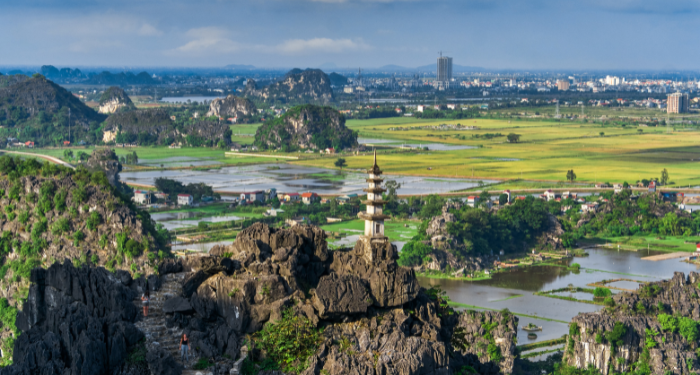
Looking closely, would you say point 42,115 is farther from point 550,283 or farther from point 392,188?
point 550,283

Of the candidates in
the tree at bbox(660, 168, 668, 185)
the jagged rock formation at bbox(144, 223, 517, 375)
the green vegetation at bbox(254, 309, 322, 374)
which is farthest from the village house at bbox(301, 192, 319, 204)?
the green vegetation at bbox(254, 309, 322, 374)

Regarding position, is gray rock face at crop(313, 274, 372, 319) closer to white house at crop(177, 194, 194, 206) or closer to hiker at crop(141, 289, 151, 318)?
hiker at crop(141, 289, 151, 318)

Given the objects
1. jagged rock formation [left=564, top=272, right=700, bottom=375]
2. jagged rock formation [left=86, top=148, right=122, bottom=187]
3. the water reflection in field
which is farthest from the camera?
jagged rock formation [left=86, top=148, right=122, bottom=187]

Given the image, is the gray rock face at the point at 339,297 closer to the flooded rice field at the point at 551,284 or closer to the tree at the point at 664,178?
the flooded rice field at the point at 551,284

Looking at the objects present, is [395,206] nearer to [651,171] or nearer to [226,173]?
[226,173]

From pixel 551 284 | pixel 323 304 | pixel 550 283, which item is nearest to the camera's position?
pixel 323 304

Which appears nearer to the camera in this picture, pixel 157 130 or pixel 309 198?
pixel 309 198

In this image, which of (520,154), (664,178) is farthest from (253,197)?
(520,154)
